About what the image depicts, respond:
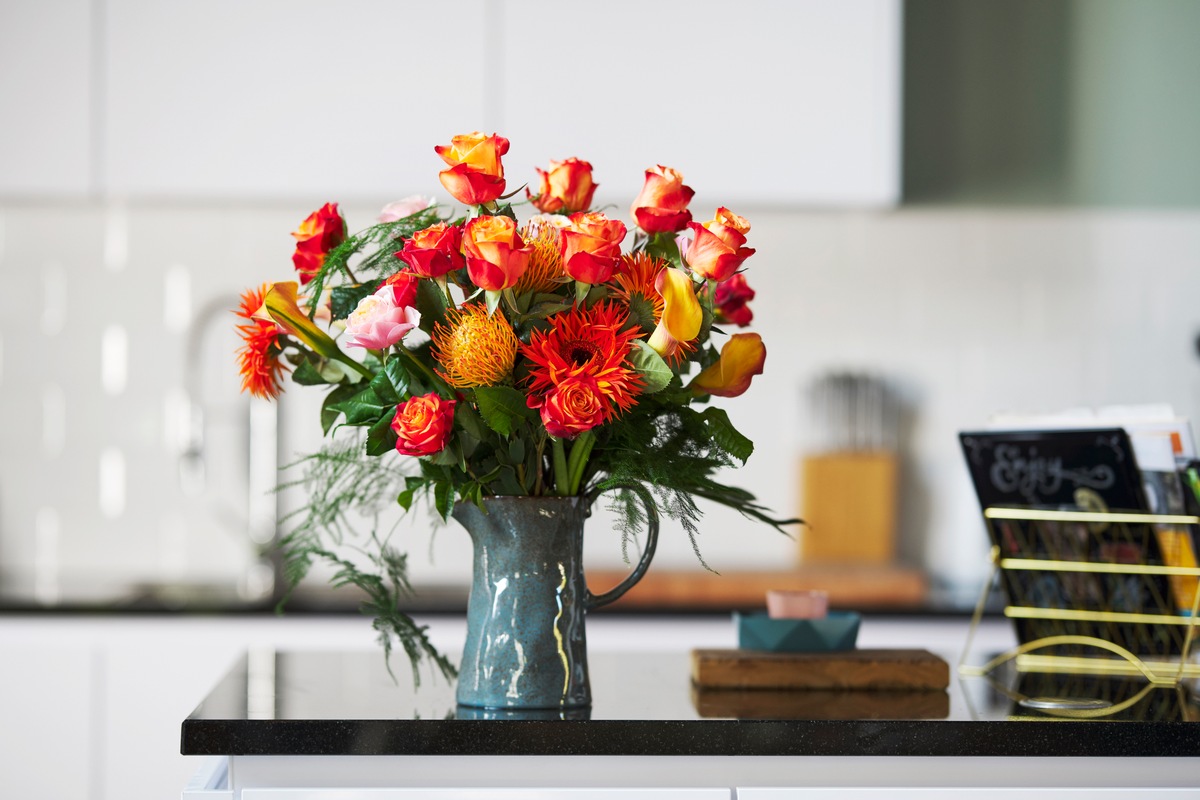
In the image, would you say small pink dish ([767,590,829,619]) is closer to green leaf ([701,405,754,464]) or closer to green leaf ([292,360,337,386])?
green leaf ([701,405,754,464])

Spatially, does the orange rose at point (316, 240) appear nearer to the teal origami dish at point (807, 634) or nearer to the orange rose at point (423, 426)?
the orange rose at point (423, 426)

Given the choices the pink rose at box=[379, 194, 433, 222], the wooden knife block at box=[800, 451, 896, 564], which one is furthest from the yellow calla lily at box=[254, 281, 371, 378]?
the wooden knife block at box=[800, 451, 896, 564]

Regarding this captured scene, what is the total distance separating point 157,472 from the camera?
314 centimetres

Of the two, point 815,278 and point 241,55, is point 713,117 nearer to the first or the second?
point 815,278

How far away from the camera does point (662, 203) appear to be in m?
1.17

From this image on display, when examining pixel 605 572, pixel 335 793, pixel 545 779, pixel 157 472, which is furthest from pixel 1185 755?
pixel 157 472

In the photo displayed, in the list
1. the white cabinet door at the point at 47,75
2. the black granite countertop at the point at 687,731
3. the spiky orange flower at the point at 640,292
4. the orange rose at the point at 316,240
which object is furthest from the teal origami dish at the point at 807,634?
the white cabinet door at the point at 47,75

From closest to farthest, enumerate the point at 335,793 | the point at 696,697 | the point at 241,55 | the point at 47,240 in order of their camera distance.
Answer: the point at 335,793
the point at 696,697
the point at 241,55
the point at 47,240

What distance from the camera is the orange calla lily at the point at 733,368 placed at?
1209 millimetres

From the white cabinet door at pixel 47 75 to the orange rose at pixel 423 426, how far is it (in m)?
1.99

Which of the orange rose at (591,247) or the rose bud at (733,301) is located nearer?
the orange rose at (591,247)

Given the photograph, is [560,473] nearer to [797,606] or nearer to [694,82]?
[797,606]

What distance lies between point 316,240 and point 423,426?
0.28 m

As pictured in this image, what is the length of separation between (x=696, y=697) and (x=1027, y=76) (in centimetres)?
241
